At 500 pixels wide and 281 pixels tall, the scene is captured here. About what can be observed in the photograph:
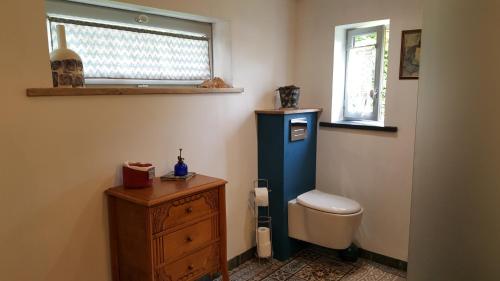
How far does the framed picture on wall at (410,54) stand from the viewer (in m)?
2.25

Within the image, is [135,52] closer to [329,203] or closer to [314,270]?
[329,203]

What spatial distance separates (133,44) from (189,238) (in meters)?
1.18

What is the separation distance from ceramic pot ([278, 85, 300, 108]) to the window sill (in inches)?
12.4

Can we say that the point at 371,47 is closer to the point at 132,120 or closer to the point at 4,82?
the point at 132,120

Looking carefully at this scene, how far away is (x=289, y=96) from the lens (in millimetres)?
2645

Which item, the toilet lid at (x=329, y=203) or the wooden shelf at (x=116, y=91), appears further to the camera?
the toilet lid at (x=329, y=203)

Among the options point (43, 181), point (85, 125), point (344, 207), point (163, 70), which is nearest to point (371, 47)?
point (344, 207)

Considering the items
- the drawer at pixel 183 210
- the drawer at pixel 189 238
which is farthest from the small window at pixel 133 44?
the drawer at pixel 189 238

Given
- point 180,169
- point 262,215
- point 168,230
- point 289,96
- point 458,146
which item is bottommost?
point 262,215

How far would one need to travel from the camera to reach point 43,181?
1.54m

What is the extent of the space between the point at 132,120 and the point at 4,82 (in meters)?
0.59

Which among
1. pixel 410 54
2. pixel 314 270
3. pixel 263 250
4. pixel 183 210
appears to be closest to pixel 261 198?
pixel 263 250

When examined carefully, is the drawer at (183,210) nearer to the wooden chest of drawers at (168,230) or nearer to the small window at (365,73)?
the wooden chest of drawers at (168,230)

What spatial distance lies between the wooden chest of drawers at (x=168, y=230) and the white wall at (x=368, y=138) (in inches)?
48.5
